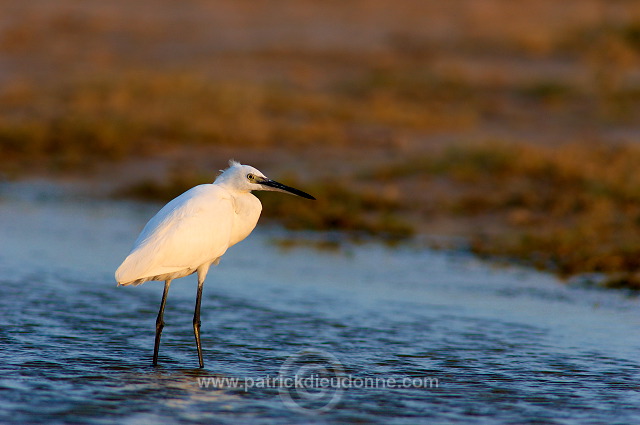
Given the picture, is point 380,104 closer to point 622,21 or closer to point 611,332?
point 622,21

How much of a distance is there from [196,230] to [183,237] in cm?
9

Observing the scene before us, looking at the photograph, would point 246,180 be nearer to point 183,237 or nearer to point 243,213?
point 243,213

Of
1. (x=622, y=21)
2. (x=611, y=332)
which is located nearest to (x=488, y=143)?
(x=611, y=332)

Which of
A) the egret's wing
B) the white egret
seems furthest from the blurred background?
the egret's wing

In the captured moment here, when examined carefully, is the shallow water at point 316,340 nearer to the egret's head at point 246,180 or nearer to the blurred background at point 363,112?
the egret's head at point 246,180

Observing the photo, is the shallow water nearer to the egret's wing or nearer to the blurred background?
the egret's wing

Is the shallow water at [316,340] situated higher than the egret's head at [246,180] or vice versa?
the egret's head at [246,180]

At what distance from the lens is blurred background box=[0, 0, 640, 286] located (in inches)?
460

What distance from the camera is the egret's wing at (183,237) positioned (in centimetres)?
567

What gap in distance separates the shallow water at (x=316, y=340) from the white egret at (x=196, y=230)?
621 mm

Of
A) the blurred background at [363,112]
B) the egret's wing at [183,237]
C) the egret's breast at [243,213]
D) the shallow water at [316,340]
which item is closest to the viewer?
the shallow water at [316,340]

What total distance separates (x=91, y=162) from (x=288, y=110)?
15.4 feet

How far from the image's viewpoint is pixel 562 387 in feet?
18.6

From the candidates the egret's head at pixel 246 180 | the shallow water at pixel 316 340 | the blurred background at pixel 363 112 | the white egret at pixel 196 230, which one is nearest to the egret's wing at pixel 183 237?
the white egret at pixel 196 230
